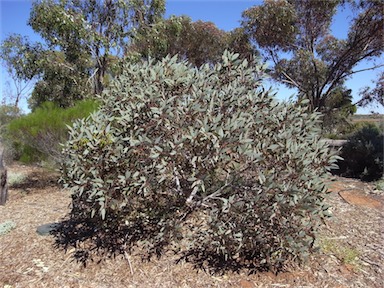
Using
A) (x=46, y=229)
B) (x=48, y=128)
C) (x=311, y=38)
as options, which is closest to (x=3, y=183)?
(x=48, y=128)

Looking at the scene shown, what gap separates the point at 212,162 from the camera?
2408 millimetres

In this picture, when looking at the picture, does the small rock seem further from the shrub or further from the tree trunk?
the shrub

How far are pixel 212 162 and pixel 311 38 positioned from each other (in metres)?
11.6

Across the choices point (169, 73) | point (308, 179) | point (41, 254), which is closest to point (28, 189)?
point (41, 254)

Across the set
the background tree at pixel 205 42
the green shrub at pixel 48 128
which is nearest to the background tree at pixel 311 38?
the background tree at pixel 205 42

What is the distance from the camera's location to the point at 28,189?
5.77 meters

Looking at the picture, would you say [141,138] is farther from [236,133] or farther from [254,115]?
[254,115]

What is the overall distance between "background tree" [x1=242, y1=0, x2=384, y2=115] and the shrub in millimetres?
4418

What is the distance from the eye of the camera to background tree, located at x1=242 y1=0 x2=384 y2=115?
10.8 m

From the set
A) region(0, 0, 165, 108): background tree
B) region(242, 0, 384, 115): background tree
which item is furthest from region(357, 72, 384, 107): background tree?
region(0, 0, 165, 108): background tree

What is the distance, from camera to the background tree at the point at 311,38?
10.8m

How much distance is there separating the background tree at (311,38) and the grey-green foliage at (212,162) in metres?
9.16

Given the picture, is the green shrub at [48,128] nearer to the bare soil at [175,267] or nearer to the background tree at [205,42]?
the bare soil at [175,267]

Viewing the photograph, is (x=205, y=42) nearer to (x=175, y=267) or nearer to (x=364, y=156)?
(x=364, y=156)
